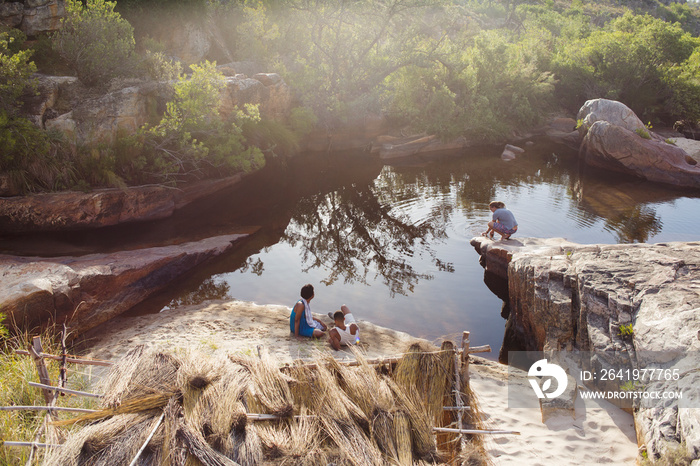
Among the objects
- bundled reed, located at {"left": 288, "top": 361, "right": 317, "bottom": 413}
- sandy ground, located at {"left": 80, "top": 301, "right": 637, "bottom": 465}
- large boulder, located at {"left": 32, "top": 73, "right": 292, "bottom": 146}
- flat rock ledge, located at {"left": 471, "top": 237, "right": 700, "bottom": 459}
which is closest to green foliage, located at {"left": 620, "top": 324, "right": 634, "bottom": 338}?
flat rock ledge, located at {"left": 471, "top": 237, "right": 700, "bottom": 459}

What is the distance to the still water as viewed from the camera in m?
10.7

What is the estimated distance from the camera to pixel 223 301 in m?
10.4

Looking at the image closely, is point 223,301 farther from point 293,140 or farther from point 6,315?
point 293,140

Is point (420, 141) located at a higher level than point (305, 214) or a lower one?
higher

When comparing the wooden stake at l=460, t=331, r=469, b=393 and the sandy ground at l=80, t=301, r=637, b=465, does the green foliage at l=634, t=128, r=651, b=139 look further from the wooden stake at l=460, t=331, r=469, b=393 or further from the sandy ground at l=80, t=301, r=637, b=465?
the wooden stake at l=460, t=331, r=469, b=393

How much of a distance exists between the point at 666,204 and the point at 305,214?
13.6m

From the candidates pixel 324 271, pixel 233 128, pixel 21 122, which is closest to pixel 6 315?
pixel 324 271

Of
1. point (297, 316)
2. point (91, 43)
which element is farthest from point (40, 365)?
point (91, 43)

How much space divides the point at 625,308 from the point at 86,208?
47.5 feet

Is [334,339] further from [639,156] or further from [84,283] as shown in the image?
[639,156]

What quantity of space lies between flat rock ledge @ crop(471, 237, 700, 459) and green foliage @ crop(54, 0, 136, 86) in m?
17.0

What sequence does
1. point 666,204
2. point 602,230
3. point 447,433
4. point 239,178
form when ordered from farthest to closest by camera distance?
point 239,178 < point 666,204 < point 602,230 < point 447,433

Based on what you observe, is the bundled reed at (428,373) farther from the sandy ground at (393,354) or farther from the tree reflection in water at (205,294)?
the tree reflection in water at (205,294)

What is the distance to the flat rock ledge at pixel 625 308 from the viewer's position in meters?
4.95
